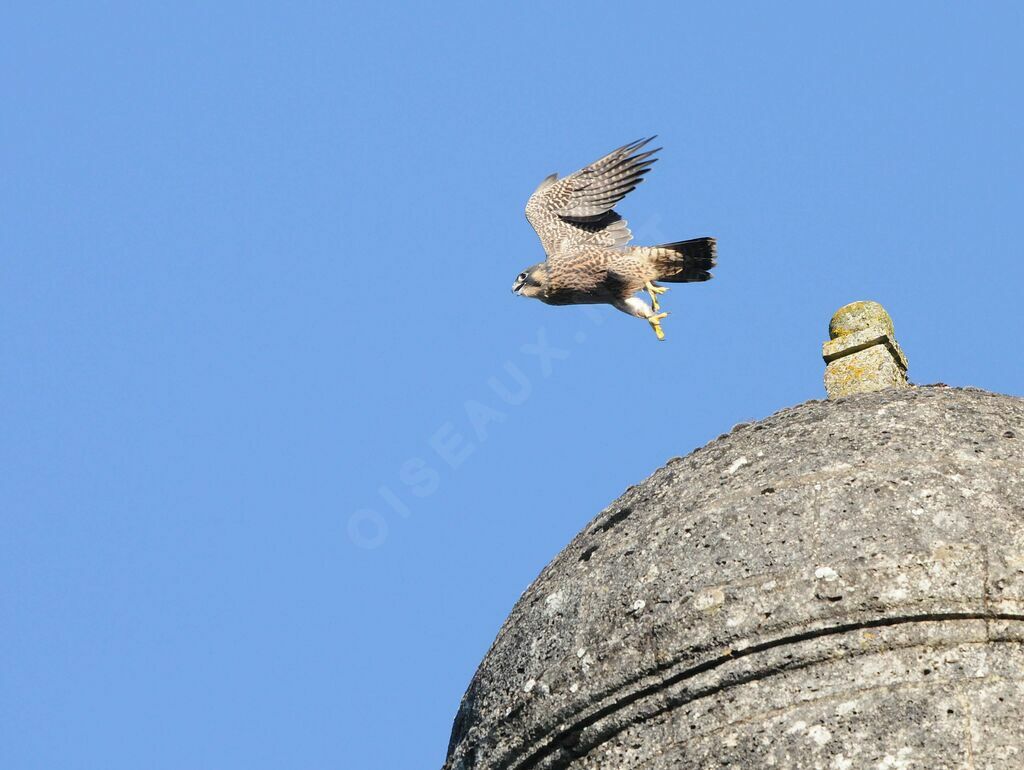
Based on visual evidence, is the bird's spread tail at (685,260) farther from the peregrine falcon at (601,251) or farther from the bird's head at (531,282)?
the bird's head at (531,282)

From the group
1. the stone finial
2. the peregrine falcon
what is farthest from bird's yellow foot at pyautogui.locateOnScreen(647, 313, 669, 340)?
the stone finial

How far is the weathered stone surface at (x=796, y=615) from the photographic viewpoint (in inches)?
181

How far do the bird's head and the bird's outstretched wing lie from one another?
16cm

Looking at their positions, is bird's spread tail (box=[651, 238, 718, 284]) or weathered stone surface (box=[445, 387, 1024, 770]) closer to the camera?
weathered stone surface (box=[445, 387, 1024, 770])

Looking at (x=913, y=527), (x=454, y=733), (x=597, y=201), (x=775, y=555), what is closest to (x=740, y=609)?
(x=775, y=555)

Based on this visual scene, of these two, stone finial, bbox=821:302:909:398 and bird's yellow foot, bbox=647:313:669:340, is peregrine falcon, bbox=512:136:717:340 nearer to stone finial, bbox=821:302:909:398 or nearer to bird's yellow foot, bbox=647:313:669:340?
bird's yellow foot, bbox=647:313:669:340

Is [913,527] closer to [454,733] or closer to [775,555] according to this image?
[775,555]

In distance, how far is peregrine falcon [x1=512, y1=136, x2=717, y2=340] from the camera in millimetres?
10859

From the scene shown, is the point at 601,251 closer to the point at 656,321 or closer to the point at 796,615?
the point at 656,321

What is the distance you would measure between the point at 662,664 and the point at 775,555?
1.50 feet

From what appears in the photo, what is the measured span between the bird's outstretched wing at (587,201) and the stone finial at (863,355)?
481 centimetres

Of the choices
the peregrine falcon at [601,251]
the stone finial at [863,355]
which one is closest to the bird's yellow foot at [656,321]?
the peregrine falcon at [601,251]

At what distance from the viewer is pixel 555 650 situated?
5270 mm

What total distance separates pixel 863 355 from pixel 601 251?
15.6 ft
